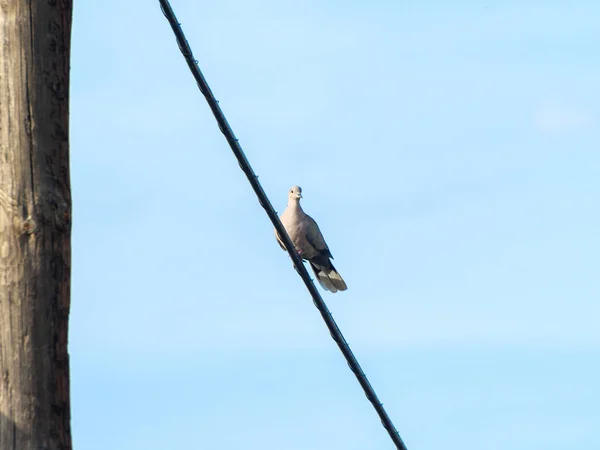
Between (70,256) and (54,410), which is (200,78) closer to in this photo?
(70,256)

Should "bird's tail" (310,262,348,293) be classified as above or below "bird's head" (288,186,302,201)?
below

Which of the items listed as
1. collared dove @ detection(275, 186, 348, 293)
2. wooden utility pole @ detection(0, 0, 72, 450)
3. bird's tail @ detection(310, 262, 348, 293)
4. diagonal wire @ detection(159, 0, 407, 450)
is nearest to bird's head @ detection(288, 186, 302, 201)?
collared dove @ detection(275, 186, 348, 293)

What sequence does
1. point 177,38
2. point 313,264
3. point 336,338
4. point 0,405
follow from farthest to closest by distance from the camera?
point 313,264 → point 336,338 → point 177,38 → point 0,405

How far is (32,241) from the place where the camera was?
10.5ft

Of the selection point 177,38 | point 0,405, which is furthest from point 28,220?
point 177,38

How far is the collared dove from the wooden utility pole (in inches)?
311

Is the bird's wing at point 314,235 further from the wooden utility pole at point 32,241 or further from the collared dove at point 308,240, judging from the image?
the wooden utility pole at point 32,241

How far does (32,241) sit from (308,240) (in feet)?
27.1

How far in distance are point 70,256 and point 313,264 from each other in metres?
8.62

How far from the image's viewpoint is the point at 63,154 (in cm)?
332

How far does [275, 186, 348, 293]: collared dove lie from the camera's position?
11.3 metres

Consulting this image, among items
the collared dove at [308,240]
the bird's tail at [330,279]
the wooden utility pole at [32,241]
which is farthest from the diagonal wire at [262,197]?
the bird's tail at [330,279]

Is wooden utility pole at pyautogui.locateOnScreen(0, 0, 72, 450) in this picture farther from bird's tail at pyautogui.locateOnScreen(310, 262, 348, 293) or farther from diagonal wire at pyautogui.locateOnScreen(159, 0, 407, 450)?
bird's tail at pyautogui.locateOnScreen(310, 262, 348, 293)

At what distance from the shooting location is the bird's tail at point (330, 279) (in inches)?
460
